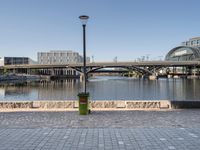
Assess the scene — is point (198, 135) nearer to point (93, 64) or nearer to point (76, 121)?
point (76, 121)

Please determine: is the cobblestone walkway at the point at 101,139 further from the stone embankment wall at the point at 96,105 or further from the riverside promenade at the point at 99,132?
the stone embankment wall at the point at 96,105

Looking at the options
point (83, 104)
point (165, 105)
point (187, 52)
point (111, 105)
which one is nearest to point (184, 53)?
point (187, 52)

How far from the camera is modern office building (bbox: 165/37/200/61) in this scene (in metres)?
159

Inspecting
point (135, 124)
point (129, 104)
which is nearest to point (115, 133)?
point (135, 124)

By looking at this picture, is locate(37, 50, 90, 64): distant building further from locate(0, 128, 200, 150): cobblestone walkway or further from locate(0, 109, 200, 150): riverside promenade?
locate(0, 128, 200, 150): cobblestone walkway

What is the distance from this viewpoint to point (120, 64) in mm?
90250

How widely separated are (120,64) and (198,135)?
83.1 metres

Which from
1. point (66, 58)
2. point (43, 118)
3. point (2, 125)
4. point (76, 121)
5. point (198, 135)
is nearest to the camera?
point (198, 135)

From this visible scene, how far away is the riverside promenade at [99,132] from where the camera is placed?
6496mm

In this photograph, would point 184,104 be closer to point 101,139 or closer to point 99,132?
point 99,132

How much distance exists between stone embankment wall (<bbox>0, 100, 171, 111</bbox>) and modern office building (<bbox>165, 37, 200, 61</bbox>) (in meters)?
147

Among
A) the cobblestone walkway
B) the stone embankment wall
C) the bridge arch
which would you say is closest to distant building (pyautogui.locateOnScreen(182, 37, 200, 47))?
the bridge arch

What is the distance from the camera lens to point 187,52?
165m

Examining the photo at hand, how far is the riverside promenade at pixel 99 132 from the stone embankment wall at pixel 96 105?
2.93 meters
